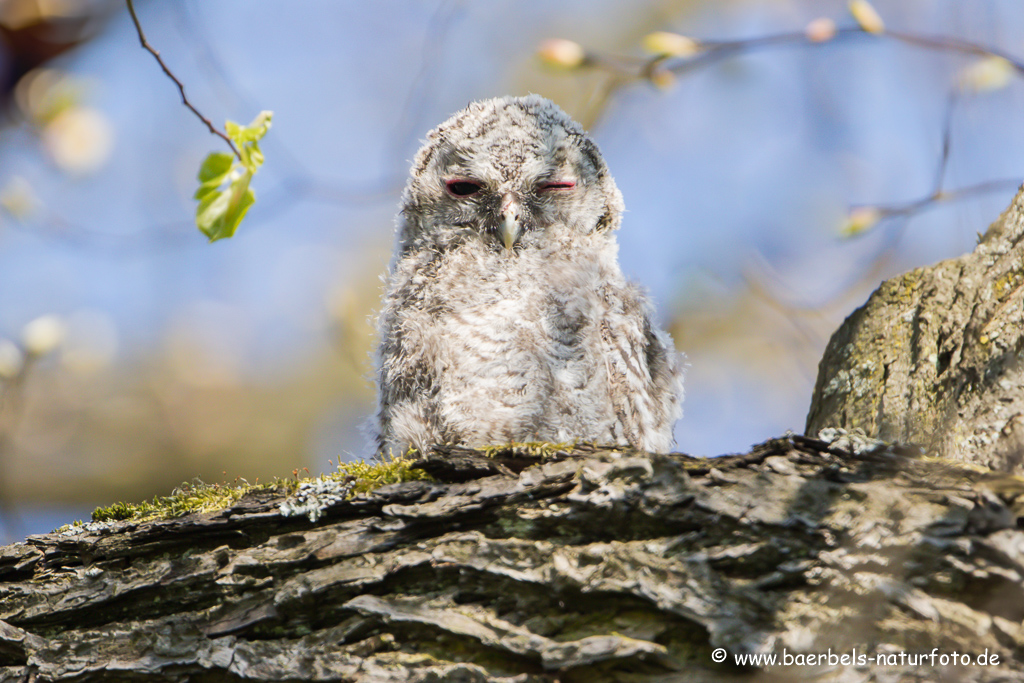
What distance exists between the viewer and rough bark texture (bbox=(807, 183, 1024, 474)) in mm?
2156

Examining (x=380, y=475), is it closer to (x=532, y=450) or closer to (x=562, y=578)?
(x=532, y=450)

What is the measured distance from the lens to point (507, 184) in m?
3.04

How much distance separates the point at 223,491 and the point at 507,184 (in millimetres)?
1601

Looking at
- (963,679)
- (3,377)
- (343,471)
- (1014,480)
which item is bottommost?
(963,679)

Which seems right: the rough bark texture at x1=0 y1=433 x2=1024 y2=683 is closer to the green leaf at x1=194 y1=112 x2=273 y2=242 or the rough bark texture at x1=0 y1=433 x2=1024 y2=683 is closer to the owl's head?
the green leaf at x1=194 y1=112 x2=273 y2=242

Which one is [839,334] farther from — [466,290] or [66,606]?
[66,606]

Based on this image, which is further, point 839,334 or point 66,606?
point 839,334

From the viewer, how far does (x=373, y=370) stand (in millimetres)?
3078

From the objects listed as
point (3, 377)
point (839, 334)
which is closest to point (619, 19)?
point (839, 334)

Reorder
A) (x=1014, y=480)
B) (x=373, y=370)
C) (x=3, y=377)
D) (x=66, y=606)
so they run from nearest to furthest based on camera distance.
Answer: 1. (x=1014, y=480)
2. (x=66, y=606)
3. (x=373, y=370)
4. (x=3, y=377)

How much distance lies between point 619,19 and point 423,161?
347 cm

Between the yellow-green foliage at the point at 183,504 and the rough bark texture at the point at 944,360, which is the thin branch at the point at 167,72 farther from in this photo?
the rough bark texture at the point at 944,360

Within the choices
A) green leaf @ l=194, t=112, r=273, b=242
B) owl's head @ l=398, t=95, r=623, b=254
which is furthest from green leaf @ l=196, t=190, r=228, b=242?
owl's head @ l=398, t=95, r=623, b=254

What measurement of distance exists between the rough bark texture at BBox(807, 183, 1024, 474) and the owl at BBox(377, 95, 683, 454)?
0.66m
